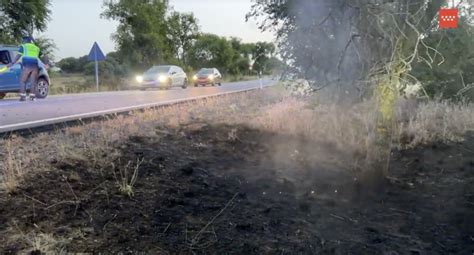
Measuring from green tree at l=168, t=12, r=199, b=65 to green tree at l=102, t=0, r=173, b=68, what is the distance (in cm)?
444

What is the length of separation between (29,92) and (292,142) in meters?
11.8

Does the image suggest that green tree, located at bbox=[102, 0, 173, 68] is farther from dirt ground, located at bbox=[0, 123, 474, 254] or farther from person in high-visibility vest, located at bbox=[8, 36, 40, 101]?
dirt ground, located at bbox=[0, 123, 474, 254]

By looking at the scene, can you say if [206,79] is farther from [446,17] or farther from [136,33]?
[446,17]

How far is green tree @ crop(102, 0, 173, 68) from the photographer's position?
36969mm

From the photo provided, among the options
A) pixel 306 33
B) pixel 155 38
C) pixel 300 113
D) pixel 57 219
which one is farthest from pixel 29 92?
pixel 155 38

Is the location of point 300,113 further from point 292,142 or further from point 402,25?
point 402,25

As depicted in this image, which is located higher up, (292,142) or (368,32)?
(368,32)

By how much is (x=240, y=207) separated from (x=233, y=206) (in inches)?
2.6

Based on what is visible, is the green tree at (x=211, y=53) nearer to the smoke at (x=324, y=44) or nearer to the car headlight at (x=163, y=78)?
the car headlight at (x=163, y=78)

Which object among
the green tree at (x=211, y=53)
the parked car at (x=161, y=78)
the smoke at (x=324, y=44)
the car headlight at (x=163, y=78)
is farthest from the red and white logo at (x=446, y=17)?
the green tree at (x=211, y=53)

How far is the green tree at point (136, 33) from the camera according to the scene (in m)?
37.0

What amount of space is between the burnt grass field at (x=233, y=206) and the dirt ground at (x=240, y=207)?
1cm

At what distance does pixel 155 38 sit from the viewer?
38250 mm

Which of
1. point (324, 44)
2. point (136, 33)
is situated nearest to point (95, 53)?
point (136, 33)
